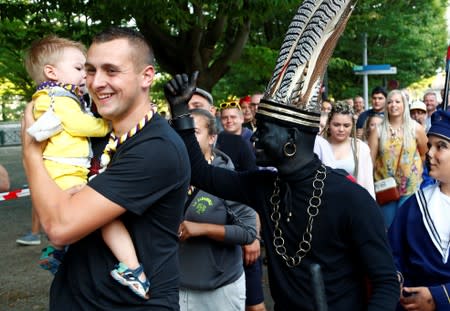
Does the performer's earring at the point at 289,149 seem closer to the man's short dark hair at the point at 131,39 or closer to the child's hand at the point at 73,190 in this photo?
the man's short dark hair at the point at 131,39

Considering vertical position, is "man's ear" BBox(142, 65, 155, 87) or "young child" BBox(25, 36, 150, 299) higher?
"man's ear" BBox(142, 65, 155, 87)

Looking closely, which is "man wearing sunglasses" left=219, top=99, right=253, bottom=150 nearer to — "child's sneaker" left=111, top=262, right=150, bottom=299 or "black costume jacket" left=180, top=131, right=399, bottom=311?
"black costume jacket" left=180, top=131, right=399, bottom=311

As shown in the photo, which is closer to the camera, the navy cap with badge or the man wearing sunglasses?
the navy cap with badge

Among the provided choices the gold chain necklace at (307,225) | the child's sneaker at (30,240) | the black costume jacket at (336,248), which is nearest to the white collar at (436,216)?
the black costume jacket at (336,248)

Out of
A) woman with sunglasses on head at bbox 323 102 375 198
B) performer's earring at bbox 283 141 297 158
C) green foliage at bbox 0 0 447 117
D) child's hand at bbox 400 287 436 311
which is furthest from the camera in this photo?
green foliage at bbox 0 0 447 117

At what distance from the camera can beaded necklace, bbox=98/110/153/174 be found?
2.00 metres

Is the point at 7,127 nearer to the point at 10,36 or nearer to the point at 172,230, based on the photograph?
the point at 10,36

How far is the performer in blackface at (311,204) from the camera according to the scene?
207 centimetres

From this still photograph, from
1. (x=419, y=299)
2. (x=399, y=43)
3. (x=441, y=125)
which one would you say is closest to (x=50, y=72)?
(x=441, y=125)

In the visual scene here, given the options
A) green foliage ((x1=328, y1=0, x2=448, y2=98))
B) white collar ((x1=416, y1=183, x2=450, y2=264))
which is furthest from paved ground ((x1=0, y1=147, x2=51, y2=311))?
green foliage ((x1=328, y1=0, x2=448, y2=98))

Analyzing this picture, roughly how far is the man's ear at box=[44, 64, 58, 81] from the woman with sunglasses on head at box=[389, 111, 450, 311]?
6.13ft

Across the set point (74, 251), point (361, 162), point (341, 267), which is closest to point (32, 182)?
point (74, 251)

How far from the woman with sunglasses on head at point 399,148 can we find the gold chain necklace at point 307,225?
3.84 meters

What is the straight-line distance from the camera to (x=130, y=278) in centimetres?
189
